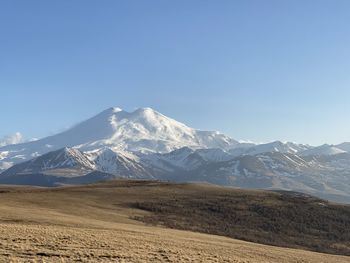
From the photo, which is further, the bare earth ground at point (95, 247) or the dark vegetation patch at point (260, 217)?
the dark vegetation patch at point (260, 217)

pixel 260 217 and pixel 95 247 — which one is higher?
pixel 95 247

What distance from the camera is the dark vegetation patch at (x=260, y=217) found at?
72.6 m

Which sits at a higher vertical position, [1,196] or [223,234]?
[1,196]

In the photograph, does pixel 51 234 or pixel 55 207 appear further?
pixel 55 207

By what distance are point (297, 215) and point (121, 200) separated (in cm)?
3144

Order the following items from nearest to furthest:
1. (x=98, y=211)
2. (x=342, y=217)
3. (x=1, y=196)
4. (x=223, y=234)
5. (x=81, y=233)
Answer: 1. (x=81, y=233)
2. (x=223, y=234)
3. (x=98, y=211)
4. (x=1, y=196)
5. (x=342, y=217)

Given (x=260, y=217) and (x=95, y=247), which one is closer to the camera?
(x=95, y=247)

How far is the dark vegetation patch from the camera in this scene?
2857 inches

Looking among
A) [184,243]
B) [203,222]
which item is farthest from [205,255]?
[203,222]

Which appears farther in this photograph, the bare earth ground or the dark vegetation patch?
the dark vegetation patch

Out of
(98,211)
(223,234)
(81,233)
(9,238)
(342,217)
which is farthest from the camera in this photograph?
(342,217)

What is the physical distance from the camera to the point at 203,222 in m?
78.2

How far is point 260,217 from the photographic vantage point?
277 feet

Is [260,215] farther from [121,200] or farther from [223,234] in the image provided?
[121,200]
